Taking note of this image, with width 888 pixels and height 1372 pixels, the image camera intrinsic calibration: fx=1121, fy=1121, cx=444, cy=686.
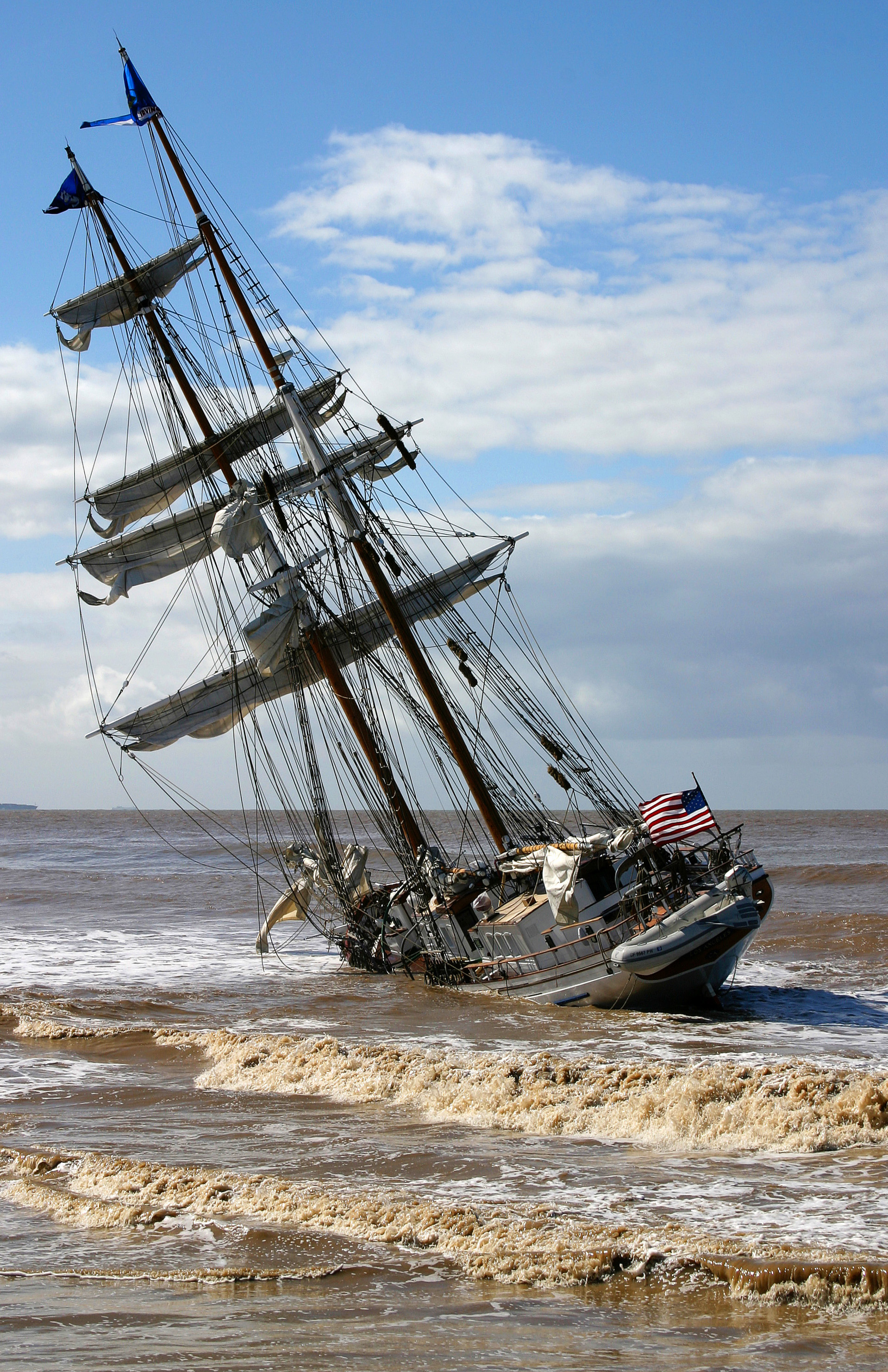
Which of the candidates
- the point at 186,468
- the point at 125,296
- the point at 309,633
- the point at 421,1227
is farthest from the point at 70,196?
the point at 421,1227

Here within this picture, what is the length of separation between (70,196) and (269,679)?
58.1 ft

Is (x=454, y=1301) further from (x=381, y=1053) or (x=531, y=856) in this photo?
(x=531, y=856)

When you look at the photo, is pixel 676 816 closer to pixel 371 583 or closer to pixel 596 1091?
pixel 596 1091

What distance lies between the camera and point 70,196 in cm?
3812

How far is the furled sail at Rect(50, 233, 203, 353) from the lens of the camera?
127 ft

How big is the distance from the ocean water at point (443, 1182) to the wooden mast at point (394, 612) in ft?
18.5

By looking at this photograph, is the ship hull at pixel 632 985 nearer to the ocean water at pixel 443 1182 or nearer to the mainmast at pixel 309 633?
the ocean water at pixel 443 1182

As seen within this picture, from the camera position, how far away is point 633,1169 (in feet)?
44.0

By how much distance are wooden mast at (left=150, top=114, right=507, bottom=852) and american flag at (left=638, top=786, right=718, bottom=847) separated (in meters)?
8.45

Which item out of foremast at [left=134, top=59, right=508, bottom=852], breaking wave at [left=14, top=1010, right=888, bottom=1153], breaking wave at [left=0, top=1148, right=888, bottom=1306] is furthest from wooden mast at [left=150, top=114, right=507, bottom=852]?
breaking wave at [left=0, top=1148, right=888, bottom=1306]

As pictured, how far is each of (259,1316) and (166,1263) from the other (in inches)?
67.9

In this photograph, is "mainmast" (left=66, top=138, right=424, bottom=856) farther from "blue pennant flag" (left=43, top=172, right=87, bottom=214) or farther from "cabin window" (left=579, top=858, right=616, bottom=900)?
"cabin window" (left=579, top=858, right=616, bottom=900)

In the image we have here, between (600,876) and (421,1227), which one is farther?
(600,876)

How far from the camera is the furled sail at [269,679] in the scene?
37.1 metres
